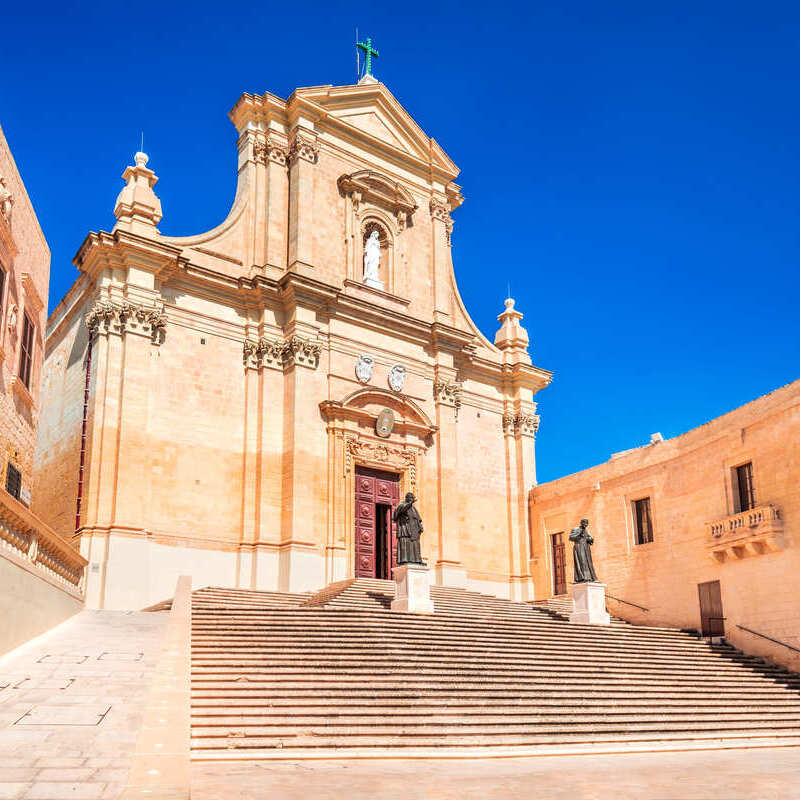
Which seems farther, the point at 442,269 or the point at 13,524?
the point at 442,269

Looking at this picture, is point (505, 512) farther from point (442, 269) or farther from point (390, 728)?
point (390, 728)

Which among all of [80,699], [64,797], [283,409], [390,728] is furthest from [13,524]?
[283,409]

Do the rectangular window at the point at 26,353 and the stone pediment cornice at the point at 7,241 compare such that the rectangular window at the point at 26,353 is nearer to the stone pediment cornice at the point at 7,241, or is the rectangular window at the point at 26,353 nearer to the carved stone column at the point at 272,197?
the stone pediment cornice at the point at 7,241

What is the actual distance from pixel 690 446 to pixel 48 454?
56.7 feet

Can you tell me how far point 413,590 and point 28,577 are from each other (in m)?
8.05

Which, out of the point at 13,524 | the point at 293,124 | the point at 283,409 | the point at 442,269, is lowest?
the point at 13,524

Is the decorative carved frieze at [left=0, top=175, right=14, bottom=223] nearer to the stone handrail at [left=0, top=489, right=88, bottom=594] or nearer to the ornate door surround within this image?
the stone handrail at [left=0, top=489, right=88, bottom=594]

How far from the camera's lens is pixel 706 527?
2148cm

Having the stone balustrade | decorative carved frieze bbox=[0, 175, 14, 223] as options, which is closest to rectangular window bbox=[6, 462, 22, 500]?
decorative carved frieze bbox=[0, 175, 14, 223]

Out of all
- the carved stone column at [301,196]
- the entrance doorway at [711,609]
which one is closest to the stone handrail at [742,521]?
the entrance doorway at [711,609]

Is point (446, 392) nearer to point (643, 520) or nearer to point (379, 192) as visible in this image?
point (379, 192)

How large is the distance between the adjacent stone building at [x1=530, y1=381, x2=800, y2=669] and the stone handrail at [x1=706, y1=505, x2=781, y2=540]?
3 centimetres

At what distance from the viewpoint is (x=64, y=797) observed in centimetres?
509

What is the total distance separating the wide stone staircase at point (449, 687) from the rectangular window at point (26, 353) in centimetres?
555
